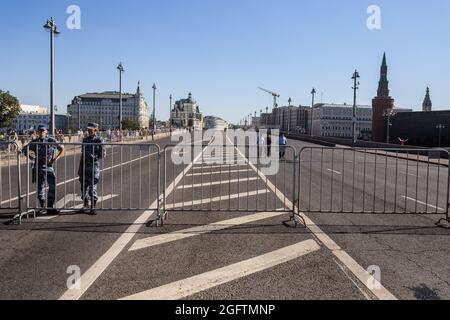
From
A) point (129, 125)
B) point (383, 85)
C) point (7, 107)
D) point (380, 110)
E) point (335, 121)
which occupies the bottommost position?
point (129, 125)

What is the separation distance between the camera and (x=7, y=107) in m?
52.6

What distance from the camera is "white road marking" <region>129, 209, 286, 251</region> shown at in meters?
6.50

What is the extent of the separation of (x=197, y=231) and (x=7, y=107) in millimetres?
52700

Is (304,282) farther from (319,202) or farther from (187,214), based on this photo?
(319,202)

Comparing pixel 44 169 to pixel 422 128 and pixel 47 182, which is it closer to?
pixel 47 182

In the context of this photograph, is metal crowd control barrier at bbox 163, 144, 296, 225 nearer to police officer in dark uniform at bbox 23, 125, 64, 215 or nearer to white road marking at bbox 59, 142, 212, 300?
white road marking at bbox 59, 142, 212, 300

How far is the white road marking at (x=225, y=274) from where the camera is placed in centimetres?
450

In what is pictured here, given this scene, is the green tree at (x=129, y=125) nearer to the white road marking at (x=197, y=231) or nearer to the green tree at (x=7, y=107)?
the green tree at (x=7, y=107)

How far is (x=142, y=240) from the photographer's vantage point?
6676 mm

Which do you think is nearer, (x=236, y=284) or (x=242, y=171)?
(x=236, y=284)

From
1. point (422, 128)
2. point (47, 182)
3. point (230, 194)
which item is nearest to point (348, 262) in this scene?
point (230, 194)

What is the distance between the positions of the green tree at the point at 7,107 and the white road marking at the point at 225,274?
177 feet

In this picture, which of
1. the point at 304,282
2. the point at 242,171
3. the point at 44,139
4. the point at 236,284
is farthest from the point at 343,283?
the point at 242,171
